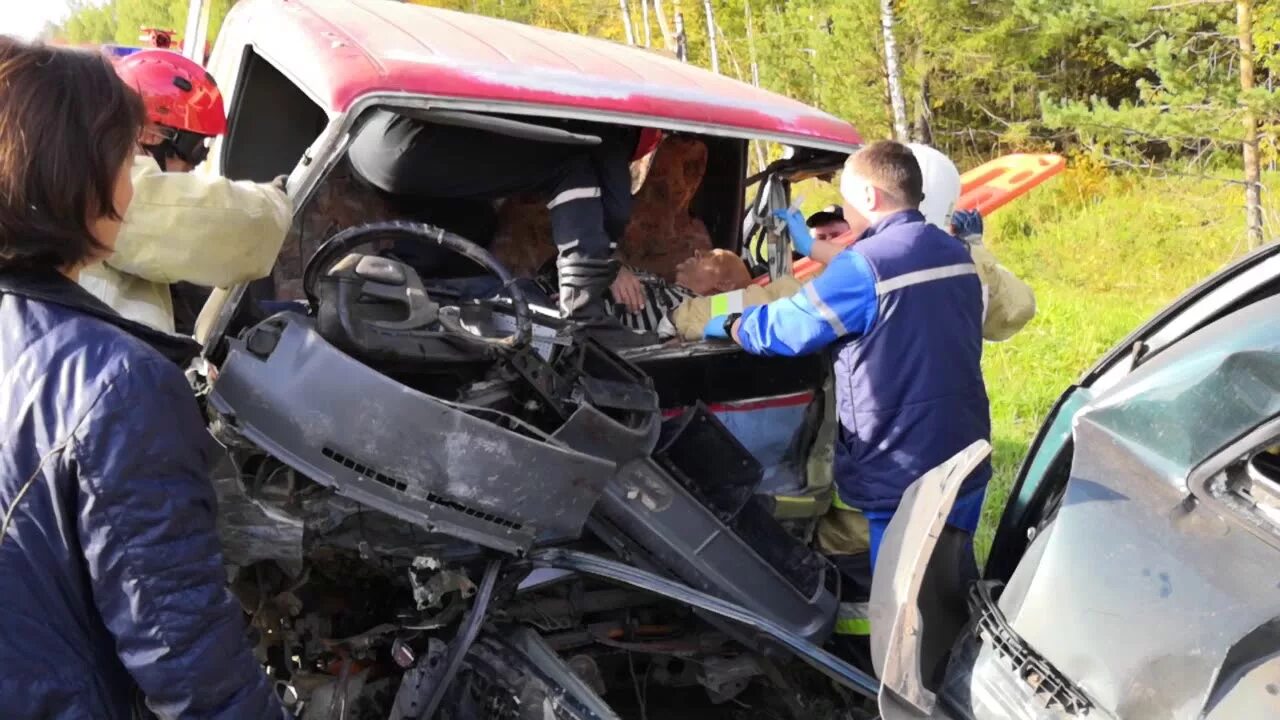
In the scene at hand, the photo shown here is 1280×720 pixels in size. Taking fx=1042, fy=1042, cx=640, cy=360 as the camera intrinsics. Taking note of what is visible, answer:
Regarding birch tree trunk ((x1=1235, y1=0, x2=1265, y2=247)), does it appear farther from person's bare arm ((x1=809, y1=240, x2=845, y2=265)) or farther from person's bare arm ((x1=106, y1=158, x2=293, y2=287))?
person's bare arm ((x1=106, y1=158, x2=293, y2=287))

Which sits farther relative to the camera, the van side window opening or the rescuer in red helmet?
the van side window opening

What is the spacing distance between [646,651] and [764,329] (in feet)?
3.23

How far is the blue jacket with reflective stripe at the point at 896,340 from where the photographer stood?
9.73ft

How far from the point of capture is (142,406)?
1.51 m

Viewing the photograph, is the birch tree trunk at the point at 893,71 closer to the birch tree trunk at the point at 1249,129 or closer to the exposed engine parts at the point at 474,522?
the birch tree trunk at the point at 1249,129

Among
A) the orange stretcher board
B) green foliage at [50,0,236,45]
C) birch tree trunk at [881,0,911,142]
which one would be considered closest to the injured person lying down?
the orange stretcher board

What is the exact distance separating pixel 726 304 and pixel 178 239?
1.76 metres

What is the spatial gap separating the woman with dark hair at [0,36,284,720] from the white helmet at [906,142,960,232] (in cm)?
290

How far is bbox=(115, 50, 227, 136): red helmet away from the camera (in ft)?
9.04

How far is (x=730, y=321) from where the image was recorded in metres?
3.19

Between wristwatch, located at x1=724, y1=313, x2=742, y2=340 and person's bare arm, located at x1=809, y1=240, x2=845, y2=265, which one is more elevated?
person's bare arm, located at x1=809, y1=240, x2=845, y2=265

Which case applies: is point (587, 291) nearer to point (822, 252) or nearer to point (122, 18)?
point (822, 252)

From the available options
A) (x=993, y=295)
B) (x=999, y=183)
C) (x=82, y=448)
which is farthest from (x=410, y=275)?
(x=999, y=183)

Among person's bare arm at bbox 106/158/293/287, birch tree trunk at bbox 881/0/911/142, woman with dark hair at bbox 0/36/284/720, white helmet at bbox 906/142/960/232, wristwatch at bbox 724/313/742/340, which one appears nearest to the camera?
woman with dark hair at bbox 0/36/284/720
